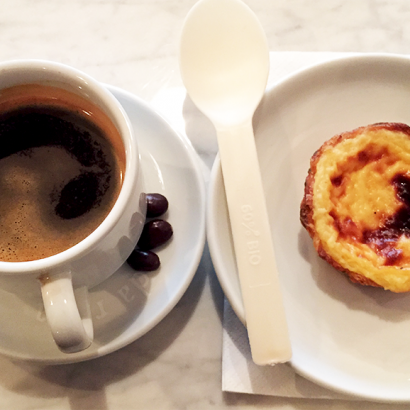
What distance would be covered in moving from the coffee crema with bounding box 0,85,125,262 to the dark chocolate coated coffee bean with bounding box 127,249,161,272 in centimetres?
12

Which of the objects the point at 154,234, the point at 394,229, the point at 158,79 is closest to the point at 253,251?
the point at 154,234

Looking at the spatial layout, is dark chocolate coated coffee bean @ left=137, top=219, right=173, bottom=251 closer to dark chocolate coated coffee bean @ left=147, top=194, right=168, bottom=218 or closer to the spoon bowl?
dark chocolate coated coffee bean @ left=147, top=194, right=168, bottom=218

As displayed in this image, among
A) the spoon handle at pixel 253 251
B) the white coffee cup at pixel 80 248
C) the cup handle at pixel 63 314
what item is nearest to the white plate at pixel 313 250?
the spoon handle at pixel 253 251

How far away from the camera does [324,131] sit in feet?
3.37

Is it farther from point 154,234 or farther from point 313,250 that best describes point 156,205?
point 313,250

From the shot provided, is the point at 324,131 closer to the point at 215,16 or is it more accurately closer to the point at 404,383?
the point at 215,16

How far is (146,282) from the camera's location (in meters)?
0.88

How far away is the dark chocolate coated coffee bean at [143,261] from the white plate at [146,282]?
0.07 feet

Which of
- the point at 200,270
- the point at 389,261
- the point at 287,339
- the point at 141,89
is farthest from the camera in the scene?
the point at 141,89

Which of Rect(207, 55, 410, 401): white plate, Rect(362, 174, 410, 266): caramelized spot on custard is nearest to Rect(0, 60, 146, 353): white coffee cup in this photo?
Rect(207, 55, 410, 401): white plate

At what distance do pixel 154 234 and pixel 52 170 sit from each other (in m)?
0.26

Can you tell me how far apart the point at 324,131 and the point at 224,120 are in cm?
31

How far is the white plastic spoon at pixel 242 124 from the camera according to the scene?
0.76 m

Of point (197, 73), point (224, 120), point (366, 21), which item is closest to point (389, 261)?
point (224, 120)
